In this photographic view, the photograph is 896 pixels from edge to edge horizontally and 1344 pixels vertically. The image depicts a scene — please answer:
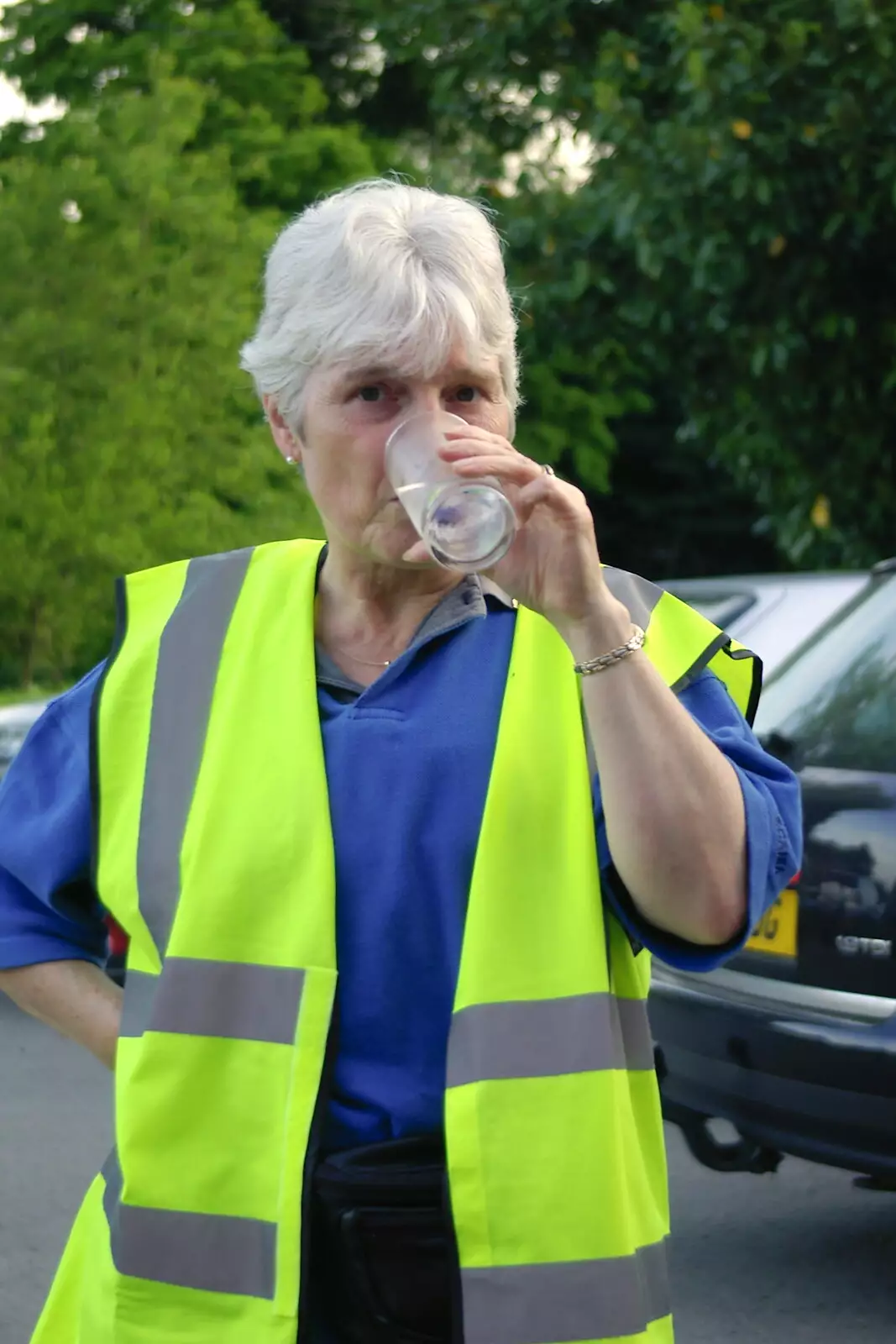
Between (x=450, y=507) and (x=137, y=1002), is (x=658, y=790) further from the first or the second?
(x=137, y=1002)

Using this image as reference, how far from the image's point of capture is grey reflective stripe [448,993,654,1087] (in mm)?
1787

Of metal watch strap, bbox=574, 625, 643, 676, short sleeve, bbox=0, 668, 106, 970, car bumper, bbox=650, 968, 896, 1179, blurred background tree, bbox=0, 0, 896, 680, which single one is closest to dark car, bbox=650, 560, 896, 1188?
car bumper, bbox=650, 968, 896, 1179

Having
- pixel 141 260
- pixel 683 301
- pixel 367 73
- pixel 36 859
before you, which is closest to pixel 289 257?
pixel 36 859

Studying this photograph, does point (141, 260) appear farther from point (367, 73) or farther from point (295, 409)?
point (295, 409)

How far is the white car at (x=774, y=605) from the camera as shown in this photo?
6535 millimetres

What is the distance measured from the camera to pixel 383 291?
1912mm

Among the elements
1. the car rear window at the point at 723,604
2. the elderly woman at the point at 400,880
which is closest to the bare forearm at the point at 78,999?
the elderly woman at the point at 400,880

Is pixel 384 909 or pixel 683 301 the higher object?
pixel 683 301

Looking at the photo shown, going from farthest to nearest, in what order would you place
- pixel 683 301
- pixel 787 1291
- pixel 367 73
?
pixel 367 73, pixel 683 301, pixel 787 1291

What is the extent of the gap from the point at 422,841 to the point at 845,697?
2.86m

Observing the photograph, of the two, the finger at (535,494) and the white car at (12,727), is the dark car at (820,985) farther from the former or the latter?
the white car at (12,727)

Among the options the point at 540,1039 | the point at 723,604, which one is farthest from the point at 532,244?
the point at 540,1039

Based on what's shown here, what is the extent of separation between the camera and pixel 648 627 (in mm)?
1895

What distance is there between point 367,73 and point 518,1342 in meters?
26.8
